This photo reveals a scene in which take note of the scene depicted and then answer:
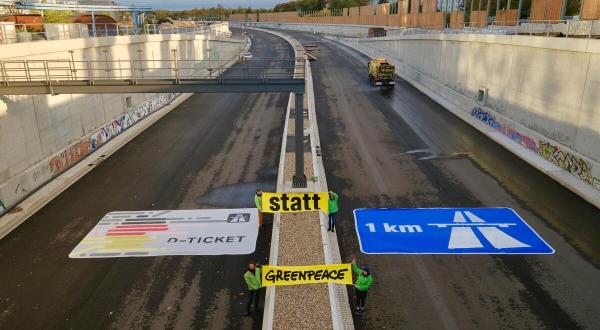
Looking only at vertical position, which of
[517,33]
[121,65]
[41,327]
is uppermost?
[517,33]

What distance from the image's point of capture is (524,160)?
2541cm

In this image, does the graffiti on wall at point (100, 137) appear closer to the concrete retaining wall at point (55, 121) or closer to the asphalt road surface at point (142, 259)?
the concrete retaining wall at point (55, 121)

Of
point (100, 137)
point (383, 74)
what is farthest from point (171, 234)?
point (383, 74)

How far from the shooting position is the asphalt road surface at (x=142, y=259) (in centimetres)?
1305

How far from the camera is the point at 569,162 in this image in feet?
74.2

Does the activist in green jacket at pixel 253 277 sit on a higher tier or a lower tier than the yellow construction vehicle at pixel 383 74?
lower

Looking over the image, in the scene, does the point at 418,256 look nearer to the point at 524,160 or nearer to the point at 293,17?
the point at 524,160

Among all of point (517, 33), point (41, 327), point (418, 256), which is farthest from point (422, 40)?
point (41, 327)

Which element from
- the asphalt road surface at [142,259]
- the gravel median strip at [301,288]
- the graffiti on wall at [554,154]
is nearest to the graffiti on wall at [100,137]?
the asphalt road surface at [142,259]

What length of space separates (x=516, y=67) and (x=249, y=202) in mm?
20047

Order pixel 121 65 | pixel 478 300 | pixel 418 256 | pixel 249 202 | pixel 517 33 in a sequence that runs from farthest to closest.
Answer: pixel 121 65, pixel 517 33, pixel 249 202, pixel 418 256, pixel 478 300

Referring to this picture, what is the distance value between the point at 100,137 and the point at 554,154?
27525 mm

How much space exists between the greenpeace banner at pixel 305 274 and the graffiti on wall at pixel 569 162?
48.7 feet

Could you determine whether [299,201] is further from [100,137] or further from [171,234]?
[100,137]
